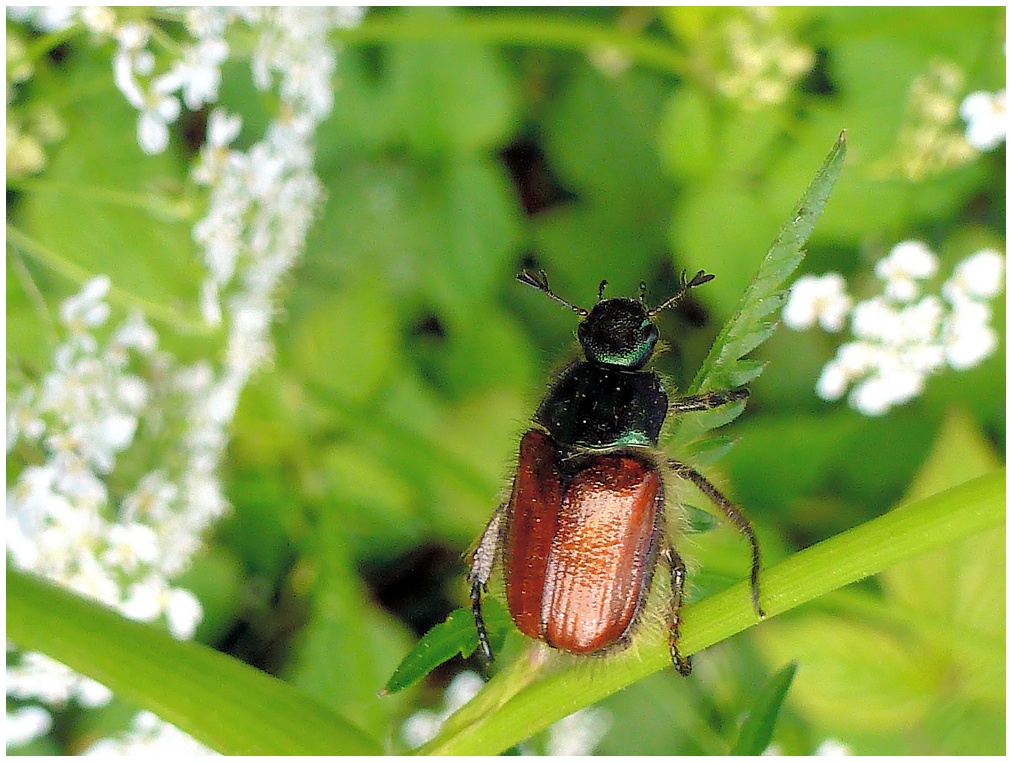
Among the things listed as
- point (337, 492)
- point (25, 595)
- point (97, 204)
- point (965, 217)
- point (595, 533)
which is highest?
point (965, 217)

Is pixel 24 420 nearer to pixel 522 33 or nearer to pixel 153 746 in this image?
pixel 153 746

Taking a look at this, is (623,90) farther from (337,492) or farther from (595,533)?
(595,533)

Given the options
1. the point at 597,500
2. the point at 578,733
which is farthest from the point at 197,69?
the point at 578,733

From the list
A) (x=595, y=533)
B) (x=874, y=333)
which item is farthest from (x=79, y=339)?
(x=874, y=333)

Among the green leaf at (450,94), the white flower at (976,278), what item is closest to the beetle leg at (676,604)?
the white flower at (976,278)

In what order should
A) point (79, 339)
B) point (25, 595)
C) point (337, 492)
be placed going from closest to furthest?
point (25, 595)
point (79, 339)
point (337, 492)

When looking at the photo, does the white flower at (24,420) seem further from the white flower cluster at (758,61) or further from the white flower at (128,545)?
the white flower cluster at (758,61)

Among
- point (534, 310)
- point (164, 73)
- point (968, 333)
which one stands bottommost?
point (968, 333)

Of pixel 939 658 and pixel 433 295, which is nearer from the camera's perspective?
pixel 939 658
